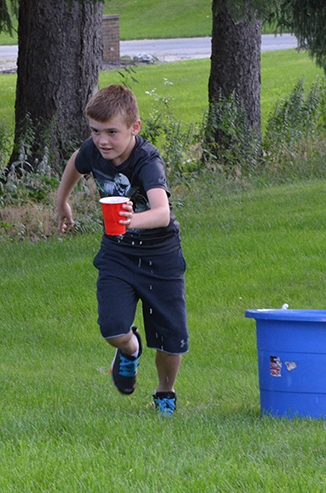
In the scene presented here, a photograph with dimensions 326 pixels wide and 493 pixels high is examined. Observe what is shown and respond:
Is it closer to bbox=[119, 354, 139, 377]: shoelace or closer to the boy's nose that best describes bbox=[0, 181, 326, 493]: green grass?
bbox=[119, 354, 139, 377]: shoelace

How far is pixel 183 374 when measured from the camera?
499 cm

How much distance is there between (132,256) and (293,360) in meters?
1.01

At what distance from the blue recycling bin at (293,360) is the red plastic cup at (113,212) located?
0.85 metres

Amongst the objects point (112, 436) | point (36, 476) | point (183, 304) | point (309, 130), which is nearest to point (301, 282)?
point (183, 304)

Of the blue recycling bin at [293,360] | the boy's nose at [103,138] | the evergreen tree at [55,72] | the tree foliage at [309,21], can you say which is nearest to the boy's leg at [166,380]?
the blue recycling bin at [293,360]

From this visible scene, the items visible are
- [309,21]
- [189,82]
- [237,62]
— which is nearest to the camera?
[309,21]

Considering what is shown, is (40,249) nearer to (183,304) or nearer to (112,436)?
(183,304)

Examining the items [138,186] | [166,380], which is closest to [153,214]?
[138,186]

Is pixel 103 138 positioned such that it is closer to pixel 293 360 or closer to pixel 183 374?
pixel 293 360

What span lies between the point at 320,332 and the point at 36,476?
57.8 inches

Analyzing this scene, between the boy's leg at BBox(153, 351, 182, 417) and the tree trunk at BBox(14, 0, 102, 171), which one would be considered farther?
the tree trunk at BBox(14, 0, 102, 171)

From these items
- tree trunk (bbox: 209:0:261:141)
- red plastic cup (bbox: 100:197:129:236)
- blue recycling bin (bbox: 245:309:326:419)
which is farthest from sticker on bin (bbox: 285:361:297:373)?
Result: tree trunk (bbox: 209:0:261:141)

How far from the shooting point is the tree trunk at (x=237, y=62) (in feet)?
40.2

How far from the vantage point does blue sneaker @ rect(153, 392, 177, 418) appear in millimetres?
4020
